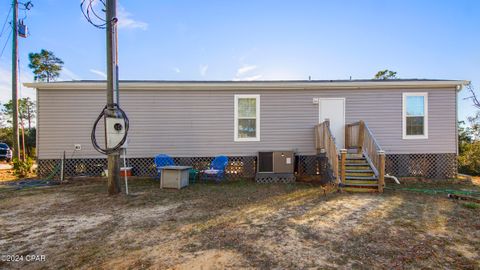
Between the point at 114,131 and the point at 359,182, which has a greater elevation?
the point at 114,131

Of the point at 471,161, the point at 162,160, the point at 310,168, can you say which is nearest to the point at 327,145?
the point at 310,168

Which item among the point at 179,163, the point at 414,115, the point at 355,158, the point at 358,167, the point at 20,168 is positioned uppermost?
the point at 414,115

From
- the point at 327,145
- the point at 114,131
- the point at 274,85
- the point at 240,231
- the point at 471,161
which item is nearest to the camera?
the point at 240,231

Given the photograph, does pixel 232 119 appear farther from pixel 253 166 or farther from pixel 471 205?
pixel 471 205

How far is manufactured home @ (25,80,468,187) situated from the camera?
7699 millimetres

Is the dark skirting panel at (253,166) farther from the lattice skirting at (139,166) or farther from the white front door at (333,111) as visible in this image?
the white front door at (333,111)

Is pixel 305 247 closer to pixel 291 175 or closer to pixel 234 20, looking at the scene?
pixel 291 175

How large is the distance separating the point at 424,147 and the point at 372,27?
5.18m

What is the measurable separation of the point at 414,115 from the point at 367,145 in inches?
104

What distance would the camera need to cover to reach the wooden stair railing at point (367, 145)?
5770 mm

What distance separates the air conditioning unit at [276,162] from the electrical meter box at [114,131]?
4055mm

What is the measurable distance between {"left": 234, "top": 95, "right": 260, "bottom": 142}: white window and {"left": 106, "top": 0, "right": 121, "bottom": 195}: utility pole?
3.87m

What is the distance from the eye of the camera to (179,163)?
791cm

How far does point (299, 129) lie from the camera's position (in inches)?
314
